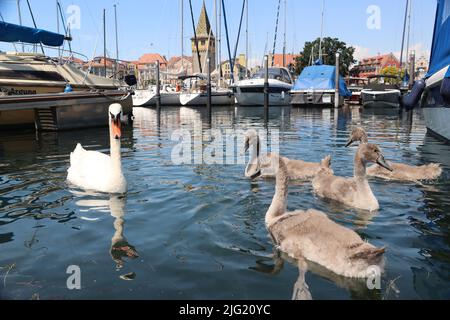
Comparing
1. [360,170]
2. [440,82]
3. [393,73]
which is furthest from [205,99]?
[393,73]

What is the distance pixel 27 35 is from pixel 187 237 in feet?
58.1

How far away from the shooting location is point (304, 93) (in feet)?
146

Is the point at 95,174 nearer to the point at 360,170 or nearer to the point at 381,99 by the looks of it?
the point at 360,170

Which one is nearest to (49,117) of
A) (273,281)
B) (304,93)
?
(273,281)

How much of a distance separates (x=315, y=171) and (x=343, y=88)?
38.5m

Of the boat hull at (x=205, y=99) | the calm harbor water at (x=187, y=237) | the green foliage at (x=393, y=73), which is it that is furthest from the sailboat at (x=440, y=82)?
the green foliage at (x=393, y=73)

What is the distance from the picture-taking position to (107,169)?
8125 mm

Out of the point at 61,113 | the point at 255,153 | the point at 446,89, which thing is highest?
the point at 446,89

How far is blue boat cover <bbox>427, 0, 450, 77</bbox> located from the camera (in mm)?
15219

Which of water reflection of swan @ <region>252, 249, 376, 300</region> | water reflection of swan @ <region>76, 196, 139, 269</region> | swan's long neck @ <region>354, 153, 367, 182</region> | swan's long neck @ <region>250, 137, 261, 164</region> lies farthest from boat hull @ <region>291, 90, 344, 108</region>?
water reflection of swan @ <region>252, 249, 376, 300</region>

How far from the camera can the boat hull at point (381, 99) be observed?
41.7 m

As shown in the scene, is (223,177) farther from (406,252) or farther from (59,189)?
(406,252)

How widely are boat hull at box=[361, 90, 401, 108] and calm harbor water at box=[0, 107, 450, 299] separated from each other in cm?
3365

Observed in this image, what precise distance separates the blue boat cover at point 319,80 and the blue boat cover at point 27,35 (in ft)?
94.7
